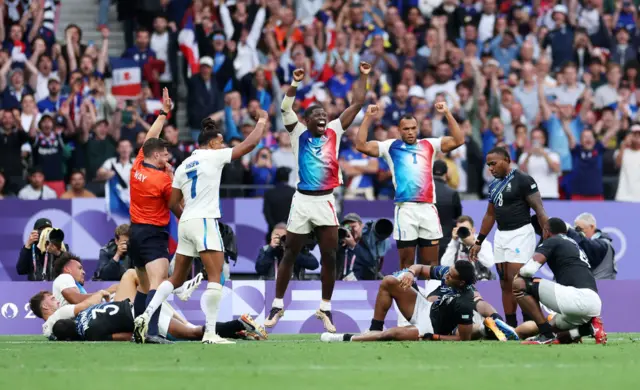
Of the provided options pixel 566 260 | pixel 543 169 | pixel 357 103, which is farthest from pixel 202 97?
pixel 566 260

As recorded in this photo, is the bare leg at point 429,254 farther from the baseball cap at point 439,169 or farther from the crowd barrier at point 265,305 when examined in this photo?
the baseball cap at point 439,169

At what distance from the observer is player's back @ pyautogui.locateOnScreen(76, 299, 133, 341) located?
51.0ft

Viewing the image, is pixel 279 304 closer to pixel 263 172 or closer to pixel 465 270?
pixel 465 270

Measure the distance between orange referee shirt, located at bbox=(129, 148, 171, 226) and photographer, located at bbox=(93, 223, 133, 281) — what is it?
138 inches

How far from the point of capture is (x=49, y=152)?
74.0 ft

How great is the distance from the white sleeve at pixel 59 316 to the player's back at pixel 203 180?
8.49ft

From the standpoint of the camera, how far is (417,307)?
15602 mm

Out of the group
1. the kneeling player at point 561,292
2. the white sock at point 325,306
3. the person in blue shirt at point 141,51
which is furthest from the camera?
the person in blue shirt at point 141,51

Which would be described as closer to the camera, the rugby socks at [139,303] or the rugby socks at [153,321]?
the rugby socks at [153,321]

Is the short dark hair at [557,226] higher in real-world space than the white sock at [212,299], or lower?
higher

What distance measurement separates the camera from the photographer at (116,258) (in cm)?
1856

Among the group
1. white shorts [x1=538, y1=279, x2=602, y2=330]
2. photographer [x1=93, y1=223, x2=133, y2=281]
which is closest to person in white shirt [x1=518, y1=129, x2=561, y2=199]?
photographer [x1=93, y1=223, x2=133, y2=281]

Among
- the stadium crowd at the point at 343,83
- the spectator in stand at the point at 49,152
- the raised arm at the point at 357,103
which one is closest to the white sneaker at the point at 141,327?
the raised arm at the point at 357,103

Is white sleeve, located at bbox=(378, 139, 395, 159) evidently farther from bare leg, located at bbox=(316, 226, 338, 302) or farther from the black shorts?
the black shorts
